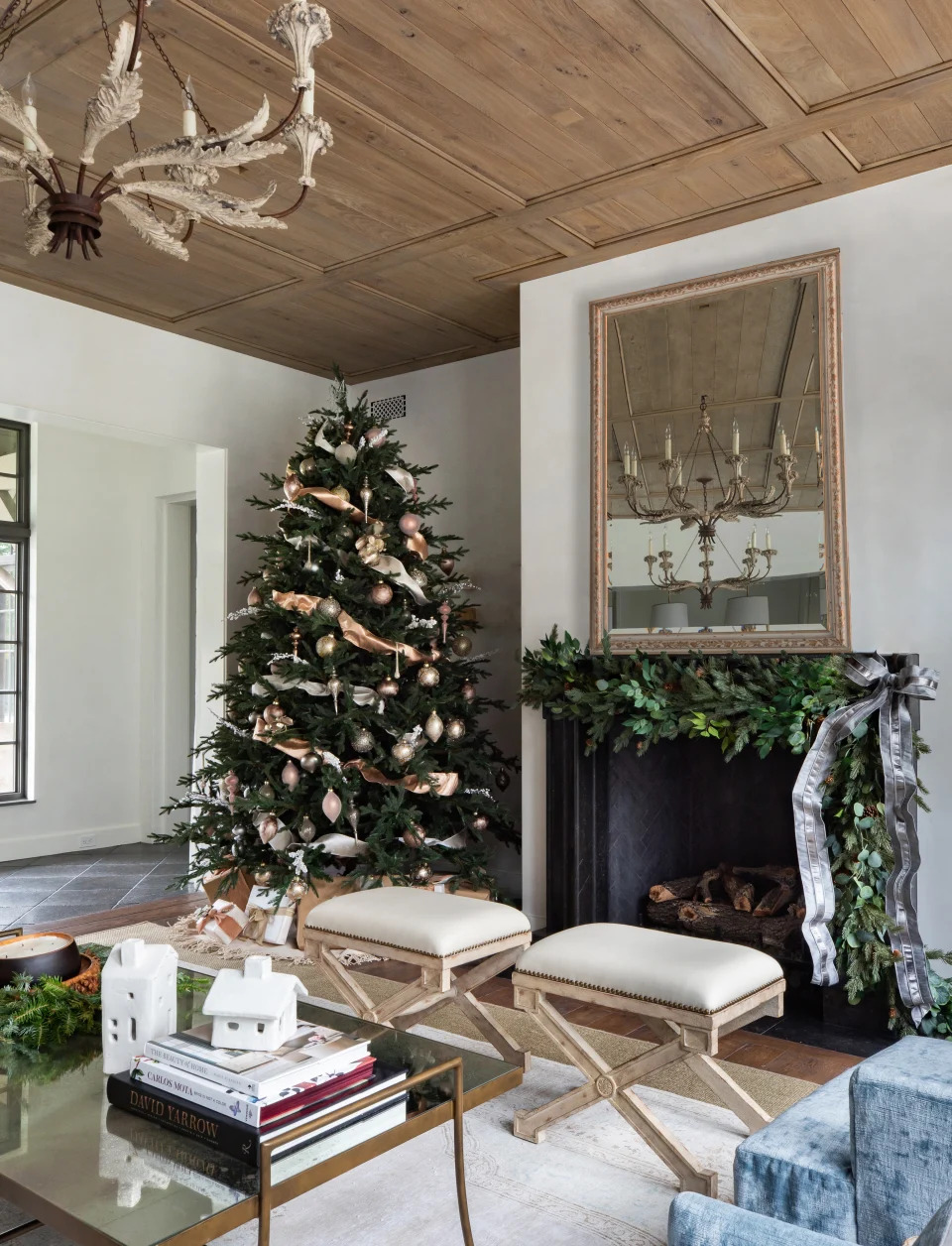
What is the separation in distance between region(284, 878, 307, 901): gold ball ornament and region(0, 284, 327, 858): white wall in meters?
1.66

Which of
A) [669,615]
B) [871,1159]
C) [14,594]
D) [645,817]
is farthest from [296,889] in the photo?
[14,594]

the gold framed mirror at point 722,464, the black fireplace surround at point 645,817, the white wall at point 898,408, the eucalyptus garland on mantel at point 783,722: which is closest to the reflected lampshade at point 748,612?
the gold framed mirror at point 722,464

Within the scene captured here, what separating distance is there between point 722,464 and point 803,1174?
2777 mm

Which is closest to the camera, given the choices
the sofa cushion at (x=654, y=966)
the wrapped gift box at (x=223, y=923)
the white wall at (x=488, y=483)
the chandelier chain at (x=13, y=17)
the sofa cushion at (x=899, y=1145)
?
the sofa cushion at (x=899, y=1145)

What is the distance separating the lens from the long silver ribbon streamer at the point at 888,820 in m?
3.25

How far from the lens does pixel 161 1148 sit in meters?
1.70

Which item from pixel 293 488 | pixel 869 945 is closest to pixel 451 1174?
pixel 869 945

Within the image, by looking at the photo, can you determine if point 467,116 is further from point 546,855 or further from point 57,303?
point 546,855

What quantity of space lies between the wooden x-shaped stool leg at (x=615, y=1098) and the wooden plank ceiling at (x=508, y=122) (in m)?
2.54

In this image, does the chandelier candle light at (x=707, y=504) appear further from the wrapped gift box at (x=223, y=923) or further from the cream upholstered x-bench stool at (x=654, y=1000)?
the wrapped gift box at (x=223, y=923)

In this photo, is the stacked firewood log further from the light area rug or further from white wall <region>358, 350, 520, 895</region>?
white wall <region>358, 350, 520, 895</region>

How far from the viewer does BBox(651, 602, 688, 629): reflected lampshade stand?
3.98 metres

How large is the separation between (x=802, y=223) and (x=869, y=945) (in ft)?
8.36

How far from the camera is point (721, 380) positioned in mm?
3906
